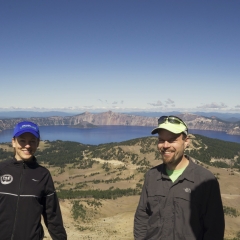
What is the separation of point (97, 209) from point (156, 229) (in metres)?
39.2

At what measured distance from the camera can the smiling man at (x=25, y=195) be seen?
4352 mm

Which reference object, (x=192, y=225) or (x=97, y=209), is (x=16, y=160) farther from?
(x=97, y=209)

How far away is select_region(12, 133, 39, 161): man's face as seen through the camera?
4711mm

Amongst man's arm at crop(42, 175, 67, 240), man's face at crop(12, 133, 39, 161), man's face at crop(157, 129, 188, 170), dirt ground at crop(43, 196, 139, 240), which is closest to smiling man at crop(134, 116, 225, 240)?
man's face at crop(157, 129, 188, 170)

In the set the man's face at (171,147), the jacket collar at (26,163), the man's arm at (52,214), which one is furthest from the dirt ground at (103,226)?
the man's face at (171,147)

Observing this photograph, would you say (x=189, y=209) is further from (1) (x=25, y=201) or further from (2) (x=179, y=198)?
Result: (1) (x=25, y=201)

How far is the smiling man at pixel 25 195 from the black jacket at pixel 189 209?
2.03m

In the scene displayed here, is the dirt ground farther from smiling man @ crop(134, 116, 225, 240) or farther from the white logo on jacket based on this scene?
smiling man @ crop(134, 116, 225, 240)

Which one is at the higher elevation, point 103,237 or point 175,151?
point 175,151

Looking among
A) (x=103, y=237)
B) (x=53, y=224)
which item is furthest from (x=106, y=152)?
(x=53, y=224)

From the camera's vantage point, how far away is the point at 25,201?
4410mm

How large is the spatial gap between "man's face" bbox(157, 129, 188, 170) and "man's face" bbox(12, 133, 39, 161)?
101 inches

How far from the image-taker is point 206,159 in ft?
325

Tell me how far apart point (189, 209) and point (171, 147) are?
3.65 feet
